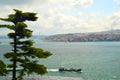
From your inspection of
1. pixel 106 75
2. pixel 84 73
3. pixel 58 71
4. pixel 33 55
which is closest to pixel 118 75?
pixel 106 75

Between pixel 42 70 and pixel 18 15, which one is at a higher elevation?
pixel 18 15

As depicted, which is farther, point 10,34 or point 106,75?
point 106,75

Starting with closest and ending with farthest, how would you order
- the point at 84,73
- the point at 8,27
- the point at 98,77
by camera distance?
the point at 8,27 < the point at 98,77 < the point at 84,73

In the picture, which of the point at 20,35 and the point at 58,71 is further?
the point at 58,71

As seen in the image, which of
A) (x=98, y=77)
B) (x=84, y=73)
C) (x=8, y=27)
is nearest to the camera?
(x=8, y=27)

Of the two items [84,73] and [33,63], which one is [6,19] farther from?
[84,73]

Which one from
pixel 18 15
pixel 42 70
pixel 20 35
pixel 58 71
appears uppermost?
pixel 18 15

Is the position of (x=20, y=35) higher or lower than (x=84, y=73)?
higher

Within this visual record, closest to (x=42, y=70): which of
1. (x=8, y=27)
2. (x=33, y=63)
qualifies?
(x=33, y=63)

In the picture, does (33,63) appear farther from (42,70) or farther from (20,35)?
(20,35)
